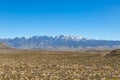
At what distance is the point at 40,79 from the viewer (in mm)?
30359

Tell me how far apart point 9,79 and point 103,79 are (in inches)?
368

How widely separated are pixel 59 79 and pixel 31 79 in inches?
112

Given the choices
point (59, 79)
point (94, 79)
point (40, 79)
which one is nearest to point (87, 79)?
point (94, 79)

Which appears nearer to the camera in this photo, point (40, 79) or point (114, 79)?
point (114, 79)

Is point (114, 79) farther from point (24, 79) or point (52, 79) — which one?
point (24, 79)

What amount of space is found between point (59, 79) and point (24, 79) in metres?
3.54

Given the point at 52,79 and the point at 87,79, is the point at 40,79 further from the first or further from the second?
the point at 87,79

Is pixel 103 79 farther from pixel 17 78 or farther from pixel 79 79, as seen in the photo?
pixel 17 78

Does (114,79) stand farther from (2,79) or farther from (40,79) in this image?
(2,79)

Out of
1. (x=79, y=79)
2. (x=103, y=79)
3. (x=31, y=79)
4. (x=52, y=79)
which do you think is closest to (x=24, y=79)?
(x=31, y=79)

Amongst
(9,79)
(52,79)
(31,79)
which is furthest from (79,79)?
(9,79)

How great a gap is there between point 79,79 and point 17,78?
641 cm

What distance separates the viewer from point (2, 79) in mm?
29516

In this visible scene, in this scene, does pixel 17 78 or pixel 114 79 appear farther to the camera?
pixel 17 78
